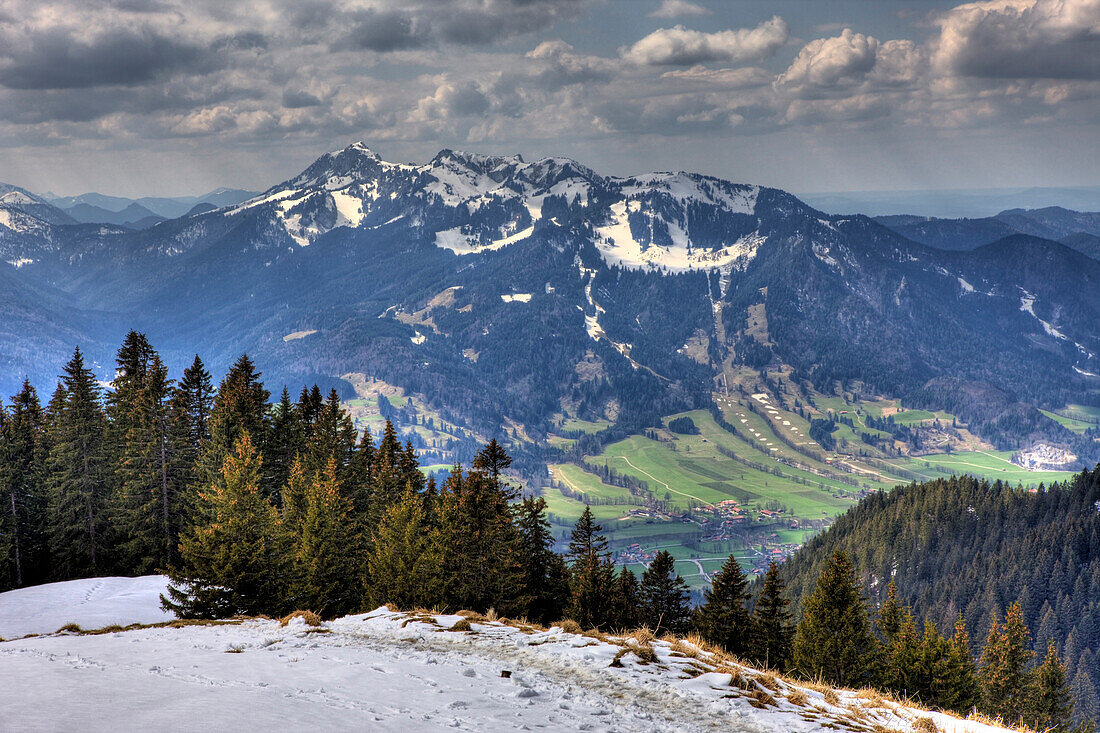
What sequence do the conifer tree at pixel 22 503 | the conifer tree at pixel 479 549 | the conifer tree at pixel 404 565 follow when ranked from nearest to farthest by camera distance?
1. the conifer tree at pixel 404 565
2. the conifer tree at pixel 479 549
3. the conifer tree at pixel 22 503

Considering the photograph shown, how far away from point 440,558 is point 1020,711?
173 ft

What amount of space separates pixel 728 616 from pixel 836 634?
736 centimetres

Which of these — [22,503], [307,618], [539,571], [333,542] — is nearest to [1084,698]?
[539,571]

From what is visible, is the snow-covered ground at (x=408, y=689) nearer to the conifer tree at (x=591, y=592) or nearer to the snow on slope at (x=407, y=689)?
the snow on slope at (x=407, y=689)

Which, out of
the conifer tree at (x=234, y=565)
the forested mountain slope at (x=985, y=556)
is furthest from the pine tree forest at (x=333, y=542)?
the forested mountain slope at (x=985, y=556)

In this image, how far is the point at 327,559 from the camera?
137 feet

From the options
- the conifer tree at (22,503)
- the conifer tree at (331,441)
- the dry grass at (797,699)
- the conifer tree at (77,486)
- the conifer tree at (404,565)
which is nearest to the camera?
the dry grass at (797,699)

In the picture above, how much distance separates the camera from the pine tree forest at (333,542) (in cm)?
3894

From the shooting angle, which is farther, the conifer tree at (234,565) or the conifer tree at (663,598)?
the conifer tree at (663,598)

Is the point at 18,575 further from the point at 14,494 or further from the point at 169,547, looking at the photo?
the point at 169,547

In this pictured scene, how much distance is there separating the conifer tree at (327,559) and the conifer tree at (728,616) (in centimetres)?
2467

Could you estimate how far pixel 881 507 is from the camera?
586 ft

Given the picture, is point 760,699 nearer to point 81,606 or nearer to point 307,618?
point 307,618

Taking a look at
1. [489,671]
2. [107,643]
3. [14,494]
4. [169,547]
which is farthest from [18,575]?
[489,671]
